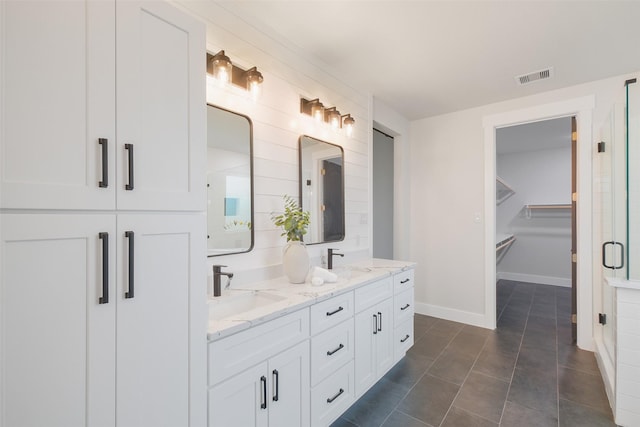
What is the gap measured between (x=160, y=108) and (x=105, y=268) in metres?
0.57

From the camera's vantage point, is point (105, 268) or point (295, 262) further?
point (295, 262)

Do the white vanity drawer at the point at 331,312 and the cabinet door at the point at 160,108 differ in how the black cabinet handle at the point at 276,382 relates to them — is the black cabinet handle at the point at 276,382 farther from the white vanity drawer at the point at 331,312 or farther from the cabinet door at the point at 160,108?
the cabinet door at the point at 160,108

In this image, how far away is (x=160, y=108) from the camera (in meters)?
1.07

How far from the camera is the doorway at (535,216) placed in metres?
5.14

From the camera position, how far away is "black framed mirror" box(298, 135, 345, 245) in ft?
7.86

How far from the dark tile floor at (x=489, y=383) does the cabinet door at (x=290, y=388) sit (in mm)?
512

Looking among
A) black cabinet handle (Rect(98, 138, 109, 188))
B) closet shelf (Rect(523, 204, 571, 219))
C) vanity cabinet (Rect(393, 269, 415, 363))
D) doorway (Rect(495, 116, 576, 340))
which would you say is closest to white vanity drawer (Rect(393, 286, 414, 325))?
vanity cabinet (Rect(393, 269, 415, 363))

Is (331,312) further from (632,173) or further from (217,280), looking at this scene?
(632,173)

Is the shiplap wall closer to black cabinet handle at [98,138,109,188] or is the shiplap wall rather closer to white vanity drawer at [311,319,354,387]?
white vanity drawer at [311,319,354,387]

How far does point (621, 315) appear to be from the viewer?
1884mm

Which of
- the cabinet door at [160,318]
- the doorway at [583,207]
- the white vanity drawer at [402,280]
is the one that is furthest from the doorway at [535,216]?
the cabinet door at [160,318]

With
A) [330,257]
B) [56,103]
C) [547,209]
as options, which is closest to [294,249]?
[330,257]

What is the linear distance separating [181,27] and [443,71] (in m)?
2.40

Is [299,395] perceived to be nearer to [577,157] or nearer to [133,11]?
[133,11]
